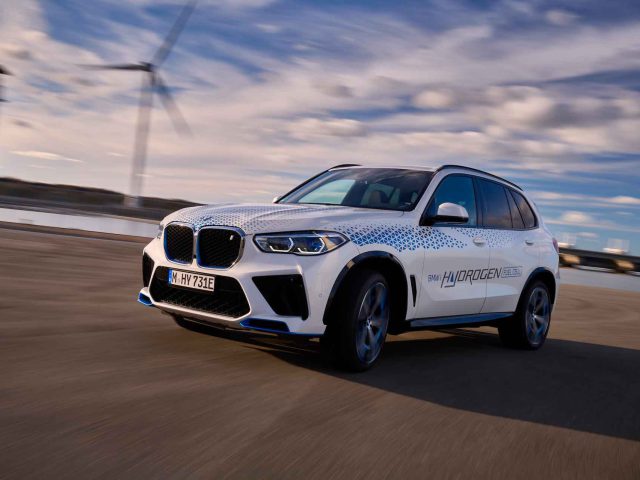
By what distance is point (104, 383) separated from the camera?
4.82 meters

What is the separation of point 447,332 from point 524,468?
215 inches

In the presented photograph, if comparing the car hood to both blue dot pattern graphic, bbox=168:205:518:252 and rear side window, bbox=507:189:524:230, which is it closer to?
blue dot pattern graphic, bbox=168:205:518:252

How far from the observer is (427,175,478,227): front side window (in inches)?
274

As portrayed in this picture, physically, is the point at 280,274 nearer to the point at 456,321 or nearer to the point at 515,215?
the point at 456,321

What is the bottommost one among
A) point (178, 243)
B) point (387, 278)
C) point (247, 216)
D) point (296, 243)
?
point (387, 278)

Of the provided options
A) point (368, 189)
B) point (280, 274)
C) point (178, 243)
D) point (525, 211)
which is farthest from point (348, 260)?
point (525, 211)

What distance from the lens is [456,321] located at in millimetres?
7203

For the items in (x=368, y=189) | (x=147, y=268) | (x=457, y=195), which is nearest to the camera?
(x=147, y=268)

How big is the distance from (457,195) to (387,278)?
147 cm

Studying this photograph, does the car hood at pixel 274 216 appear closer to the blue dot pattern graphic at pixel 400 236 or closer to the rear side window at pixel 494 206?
the blue dot pattern graphic at pixel 400 236

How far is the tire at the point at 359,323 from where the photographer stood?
573cm

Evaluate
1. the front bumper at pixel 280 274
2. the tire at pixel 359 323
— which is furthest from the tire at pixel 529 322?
the front bumper at pixel 280 274

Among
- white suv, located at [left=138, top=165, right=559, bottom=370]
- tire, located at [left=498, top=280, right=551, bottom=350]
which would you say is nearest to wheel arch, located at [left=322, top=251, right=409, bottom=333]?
white suv, located at [left=138, top=165, right=559, bottom=370]

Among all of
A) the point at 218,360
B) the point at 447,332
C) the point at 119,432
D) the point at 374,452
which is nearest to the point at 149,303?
the point at 218,360
